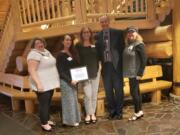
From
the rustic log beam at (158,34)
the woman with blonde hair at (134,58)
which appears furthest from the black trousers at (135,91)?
the rustic log beam at (158,34)

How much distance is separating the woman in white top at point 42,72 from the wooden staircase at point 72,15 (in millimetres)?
1096

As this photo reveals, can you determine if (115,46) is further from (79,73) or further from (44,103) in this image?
(44,103)

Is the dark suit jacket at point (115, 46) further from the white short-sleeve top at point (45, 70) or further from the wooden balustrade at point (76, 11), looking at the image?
the white short-sleeve top at point (45, 70)

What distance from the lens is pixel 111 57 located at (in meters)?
5.41

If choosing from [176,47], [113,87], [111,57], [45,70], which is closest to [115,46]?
[111,57]

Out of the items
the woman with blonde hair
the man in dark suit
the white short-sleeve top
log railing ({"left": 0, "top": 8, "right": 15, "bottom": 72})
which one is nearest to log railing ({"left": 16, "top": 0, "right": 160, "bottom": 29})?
log railing ({"left": 0, "top": 8, "right": 15, "bottom": 72})

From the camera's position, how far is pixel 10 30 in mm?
7074

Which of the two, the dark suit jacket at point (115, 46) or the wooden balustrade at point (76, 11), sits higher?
the wooden balustrade at point (76, 11)

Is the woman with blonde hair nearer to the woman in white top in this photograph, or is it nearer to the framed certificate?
the framed certificate

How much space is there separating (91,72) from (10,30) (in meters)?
2.54

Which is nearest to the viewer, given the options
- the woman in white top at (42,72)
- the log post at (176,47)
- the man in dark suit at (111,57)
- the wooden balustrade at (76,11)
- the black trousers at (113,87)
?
the woman in white top at (42,72)

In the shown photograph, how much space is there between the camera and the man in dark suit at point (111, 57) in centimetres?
541

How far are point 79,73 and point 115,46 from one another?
744 millimetres

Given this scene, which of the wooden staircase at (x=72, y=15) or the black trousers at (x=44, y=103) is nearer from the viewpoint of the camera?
the black trousers at (x=44, y=103)
